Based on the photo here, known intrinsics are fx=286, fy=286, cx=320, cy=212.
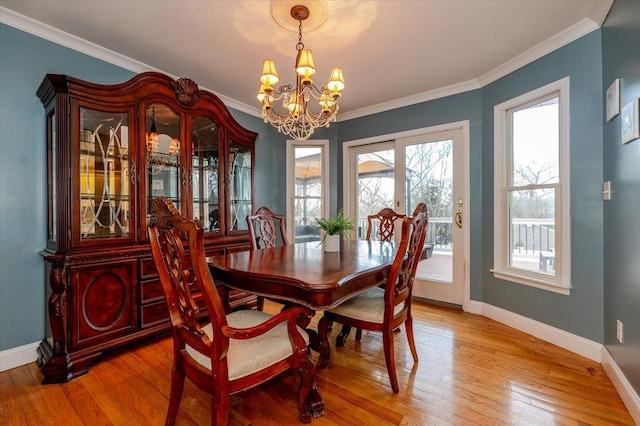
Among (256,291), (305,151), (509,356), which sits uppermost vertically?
(305,151)

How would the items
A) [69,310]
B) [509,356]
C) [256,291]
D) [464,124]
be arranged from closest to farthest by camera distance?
[256,291] → [69,310] → [509,356] → [464,124]

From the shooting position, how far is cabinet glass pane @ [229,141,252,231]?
3.17m

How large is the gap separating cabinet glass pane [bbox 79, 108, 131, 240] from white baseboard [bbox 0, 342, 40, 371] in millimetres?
926

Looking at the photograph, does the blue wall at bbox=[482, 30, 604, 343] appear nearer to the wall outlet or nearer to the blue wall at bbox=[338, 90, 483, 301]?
the wall outlet

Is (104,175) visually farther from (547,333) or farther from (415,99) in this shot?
(547,333)

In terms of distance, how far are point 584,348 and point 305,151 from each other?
3.67 meters

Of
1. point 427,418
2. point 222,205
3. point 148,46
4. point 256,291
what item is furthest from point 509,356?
point 148,46

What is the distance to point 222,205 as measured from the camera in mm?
3008

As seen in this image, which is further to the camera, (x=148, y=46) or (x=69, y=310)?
(x=148, y=46)

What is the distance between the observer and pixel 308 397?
1552 mm

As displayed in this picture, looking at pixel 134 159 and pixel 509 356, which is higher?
pixel 134 159

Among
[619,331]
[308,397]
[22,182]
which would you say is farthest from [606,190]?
[22,182]

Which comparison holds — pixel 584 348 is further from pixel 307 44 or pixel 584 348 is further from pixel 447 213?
pixel 307 44

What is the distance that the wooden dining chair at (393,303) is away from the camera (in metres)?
1.67
